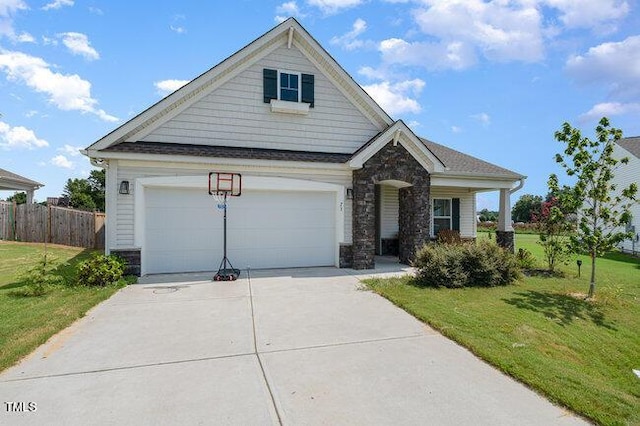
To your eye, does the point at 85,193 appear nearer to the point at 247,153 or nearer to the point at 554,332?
the point at 247,153

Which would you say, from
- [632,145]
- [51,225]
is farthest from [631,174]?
[51,225]

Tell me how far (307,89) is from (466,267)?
23.7ft

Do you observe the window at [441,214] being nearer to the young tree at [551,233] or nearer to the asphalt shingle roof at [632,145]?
the young tree at [551,233]

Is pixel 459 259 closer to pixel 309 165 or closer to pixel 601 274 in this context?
pixel 309 165

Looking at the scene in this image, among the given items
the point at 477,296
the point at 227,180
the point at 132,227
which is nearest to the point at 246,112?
the point at 227,180

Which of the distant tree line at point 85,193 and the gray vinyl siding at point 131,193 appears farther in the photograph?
the distant tree line at point 85,193

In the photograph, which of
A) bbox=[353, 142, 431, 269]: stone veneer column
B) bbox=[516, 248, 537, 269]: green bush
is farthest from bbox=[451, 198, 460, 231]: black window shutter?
bbox=[353, 142, 431, 269]: stone veneer column

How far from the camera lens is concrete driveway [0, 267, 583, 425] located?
10.4 ft

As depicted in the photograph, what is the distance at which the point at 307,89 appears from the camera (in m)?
10.9

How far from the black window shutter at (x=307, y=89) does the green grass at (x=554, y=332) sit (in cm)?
609

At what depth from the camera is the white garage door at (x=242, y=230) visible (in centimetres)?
959

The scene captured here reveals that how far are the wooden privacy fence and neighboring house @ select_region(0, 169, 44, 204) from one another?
3858mm

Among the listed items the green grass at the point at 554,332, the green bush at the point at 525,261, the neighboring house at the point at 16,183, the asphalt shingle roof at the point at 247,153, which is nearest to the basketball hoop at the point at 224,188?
the asphalt shingle roof at the point at 247,153

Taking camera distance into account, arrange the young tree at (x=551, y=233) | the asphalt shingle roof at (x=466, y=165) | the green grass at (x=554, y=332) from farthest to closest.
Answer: the asphalt shingle roof at (x=466, y=165)
the young tree at (x=551, y=233)
the green grass at (x=554, y=332)
